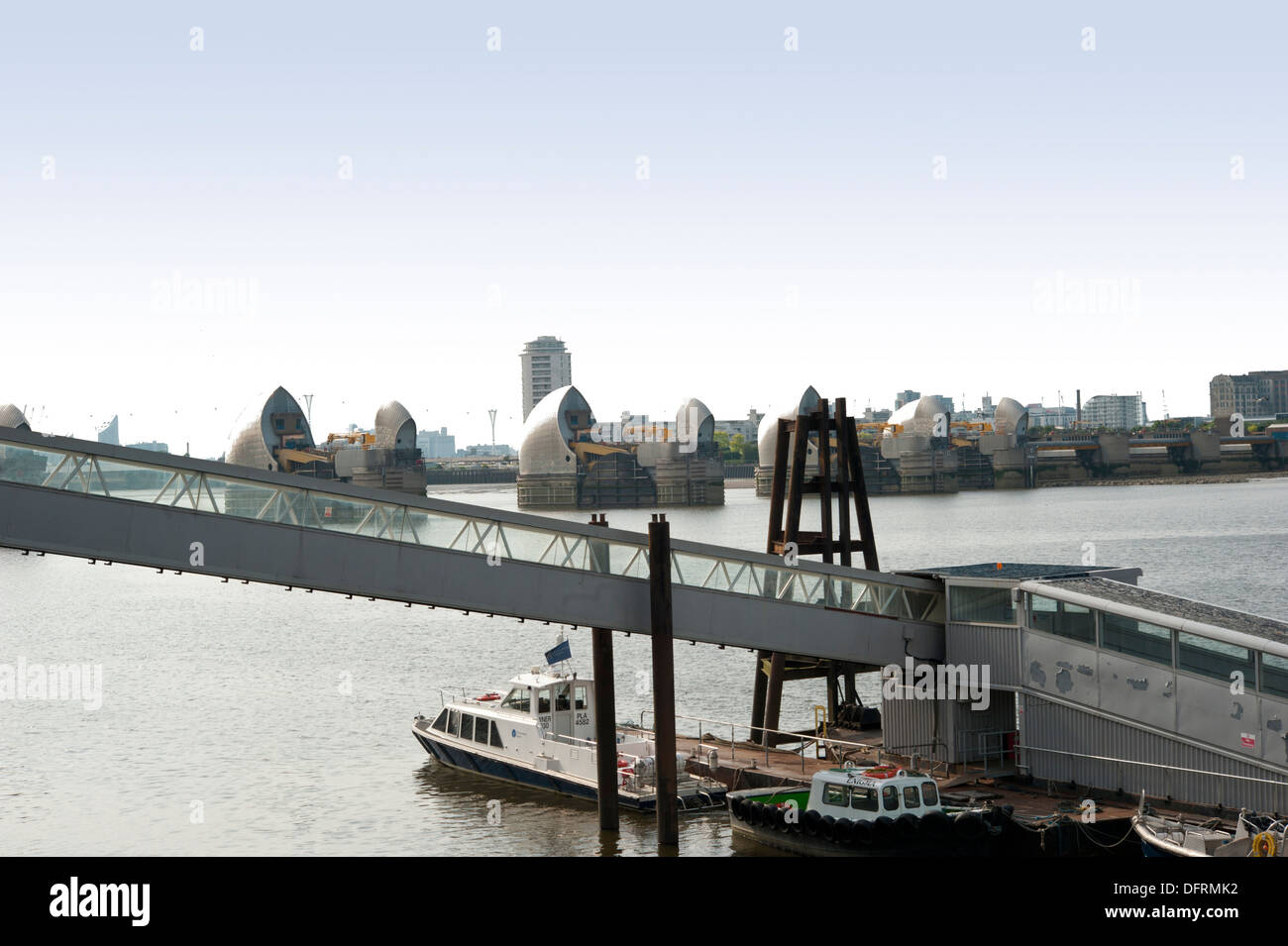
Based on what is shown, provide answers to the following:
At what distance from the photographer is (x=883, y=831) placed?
2531 cm

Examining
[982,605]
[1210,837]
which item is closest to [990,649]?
[982,605]

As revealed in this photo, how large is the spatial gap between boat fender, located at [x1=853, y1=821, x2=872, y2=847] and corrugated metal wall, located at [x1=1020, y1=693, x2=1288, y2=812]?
16.0 feet

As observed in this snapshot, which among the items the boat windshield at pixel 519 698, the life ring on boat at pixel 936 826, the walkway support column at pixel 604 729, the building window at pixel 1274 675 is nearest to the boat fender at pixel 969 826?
the life ring on boat at pixel 936 826

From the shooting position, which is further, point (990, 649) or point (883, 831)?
point (990, 649)

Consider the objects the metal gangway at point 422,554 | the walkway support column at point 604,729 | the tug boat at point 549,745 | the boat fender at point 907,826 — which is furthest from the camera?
the tug boat at point 549,745

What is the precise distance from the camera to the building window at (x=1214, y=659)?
995 inches

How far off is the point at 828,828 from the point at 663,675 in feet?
14.9

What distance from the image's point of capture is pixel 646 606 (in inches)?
1112

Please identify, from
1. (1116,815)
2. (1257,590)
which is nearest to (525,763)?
(1116,815)

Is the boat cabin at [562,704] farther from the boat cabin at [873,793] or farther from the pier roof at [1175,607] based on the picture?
the pier roof at [1175,607]

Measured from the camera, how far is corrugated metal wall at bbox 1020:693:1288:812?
2506 cm

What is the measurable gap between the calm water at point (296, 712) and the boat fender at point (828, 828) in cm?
393

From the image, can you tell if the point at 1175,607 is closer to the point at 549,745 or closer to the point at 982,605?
the point at 982,605
